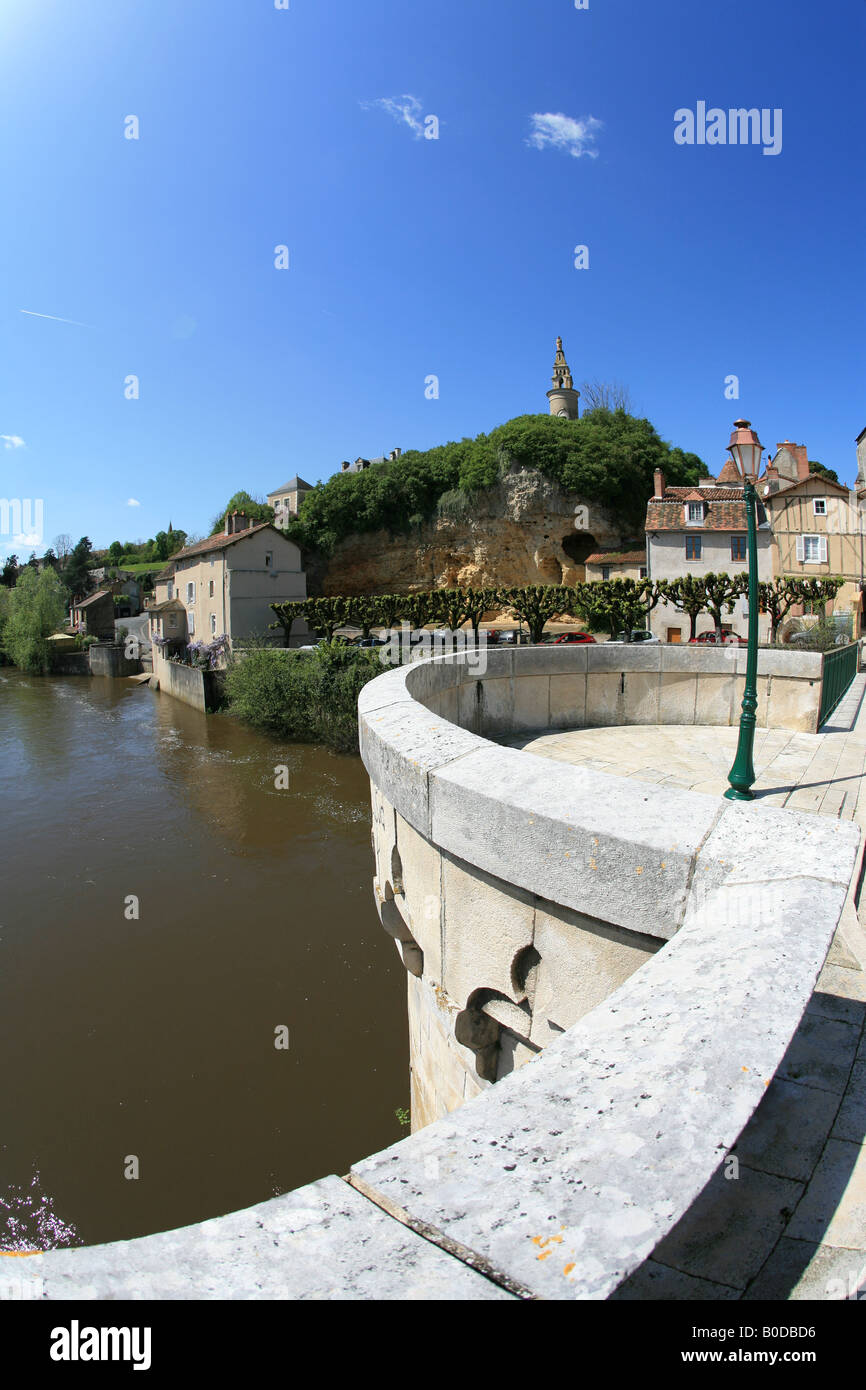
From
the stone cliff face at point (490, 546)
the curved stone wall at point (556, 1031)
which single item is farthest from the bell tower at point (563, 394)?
the curved stone wall at point (556, 1031)

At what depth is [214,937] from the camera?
14.0m

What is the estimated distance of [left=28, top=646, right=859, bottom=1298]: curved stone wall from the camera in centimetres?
104

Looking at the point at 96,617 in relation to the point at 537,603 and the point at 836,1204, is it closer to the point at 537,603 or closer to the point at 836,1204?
the point at 537,603

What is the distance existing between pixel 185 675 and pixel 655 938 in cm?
3993

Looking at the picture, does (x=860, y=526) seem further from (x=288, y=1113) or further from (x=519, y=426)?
(x=288, y=1113)

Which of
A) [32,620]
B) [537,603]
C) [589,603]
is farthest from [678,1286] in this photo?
[32,620]

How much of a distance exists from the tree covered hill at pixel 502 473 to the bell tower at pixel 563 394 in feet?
23.5

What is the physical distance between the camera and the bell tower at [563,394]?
59.9 metres

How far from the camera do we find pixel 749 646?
6.29 m

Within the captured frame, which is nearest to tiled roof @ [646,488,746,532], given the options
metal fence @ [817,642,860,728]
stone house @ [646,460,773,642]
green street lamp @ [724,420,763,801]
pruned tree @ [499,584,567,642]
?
stone house @ [646,460,773,642]

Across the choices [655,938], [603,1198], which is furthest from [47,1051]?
[603,1198]

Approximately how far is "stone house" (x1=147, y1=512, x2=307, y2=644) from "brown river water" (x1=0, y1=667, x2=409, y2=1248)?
21459mm

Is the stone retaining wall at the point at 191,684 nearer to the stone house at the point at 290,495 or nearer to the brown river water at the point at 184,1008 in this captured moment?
the brown river water at the point at 184,1008

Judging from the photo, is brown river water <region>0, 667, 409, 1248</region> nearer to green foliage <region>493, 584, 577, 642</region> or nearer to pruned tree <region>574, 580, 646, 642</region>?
green foliage <region>493, 584, 577, 642</region>
